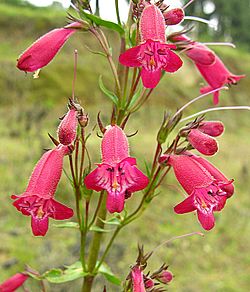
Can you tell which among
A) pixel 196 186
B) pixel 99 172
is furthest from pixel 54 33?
pixel 196 186

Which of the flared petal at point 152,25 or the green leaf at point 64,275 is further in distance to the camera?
the green leaf at point 64,275

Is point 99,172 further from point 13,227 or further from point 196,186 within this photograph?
point 13,227

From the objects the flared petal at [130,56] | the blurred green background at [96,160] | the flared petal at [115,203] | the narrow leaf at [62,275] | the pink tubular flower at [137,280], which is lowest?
the blurred green background at [96,160]

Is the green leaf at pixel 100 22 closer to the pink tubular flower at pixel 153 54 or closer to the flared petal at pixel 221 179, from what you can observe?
the pink tubular flower at pixel 153 54

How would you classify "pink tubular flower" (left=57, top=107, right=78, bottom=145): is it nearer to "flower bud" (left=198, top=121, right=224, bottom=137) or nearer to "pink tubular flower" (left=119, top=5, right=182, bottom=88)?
"pink tubular flower" (left=119, top=5, right=182, bottom=88)

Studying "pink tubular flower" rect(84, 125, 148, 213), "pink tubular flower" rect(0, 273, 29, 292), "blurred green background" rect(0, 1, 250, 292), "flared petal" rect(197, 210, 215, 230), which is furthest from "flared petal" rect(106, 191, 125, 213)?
"pink tubular flower" rect(0, 273, 29, 292)

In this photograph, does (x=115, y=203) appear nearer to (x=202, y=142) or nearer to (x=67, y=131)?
Answer: (x=67, y=131)

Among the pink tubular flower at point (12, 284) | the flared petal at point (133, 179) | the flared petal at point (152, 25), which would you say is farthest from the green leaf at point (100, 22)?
the pink tubular flower at point (12, 284)
